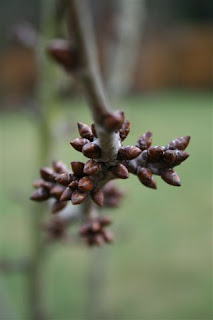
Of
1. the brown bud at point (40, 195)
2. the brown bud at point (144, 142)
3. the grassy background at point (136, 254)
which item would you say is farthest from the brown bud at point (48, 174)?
the grassy background at point (136, 254)

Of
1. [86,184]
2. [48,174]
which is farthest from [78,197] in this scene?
[48,174]

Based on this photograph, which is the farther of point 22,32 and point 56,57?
point 22,32

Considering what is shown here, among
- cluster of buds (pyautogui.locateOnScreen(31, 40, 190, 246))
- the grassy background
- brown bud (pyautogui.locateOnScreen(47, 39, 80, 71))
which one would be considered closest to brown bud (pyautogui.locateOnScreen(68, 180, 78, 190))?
cluster of buds (pyautogui.locateOnScreen(31, 40, 190, 246))

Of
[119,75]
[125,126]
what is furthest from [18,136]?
[125,126]

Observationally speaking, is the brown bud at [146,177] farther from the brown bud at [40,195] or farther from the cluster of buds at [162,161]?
the brown bud at [40,195]

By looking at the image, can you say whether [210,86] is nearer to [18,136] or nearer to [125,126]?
[18,136]

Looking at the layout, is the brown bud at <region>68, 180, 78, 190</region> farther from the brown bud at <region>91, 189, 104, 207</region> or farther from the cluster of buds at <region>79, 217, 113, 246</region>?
the cluster of buds at <region>79, 217, 113, 246</region>
